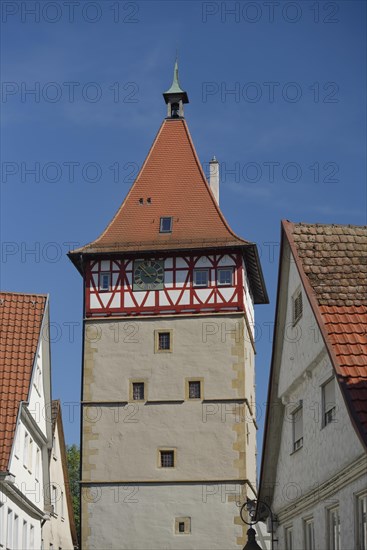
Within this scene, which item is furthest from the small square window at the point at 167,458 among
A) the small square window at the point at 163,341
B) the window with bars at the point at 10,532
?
the window with bars at the point at 10,532

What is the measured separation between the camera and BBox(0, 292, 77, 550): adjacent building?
21.3 metres

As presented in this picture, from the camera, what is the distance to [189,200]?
3906cm

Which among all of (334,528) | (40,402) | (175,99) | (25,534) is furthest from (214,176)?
(334,528)

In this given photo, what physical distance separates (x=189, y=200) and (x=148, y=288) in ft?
13.3

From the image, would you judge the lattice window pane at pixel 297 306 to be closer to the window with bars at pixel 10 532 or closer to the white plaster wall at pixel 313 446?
the white plaster wall at pixel 313 446

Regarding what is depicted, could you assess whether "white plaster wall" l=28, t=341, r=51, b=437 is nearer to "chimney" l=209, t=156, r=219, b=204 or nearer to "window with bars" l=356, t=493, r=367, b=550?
"window with bars" l=356, t=493, r=367, b=550

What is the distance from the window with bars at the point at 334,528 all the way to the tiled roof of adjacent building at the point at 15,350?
27.9 ft

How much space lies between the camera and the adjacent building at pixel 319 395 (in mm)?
12055

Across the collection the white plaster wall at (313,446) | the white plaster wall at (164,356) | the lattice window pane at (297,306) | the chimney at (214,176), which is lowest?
the white plaster wall at (313,446)

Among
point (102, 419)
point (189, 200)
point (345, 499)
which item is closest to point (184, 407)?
point (102, 419)

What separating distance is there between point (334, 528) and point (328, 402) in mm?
1429

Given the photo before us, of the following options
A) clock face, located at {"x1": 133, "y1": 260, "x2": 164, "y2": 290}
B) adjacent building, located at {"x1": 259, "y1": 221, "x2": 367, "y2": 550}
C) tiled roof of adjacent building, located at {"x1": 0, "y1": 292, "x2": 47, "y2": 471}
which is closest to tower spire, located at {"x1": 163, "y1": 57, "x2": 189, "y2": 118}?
clock face, located at {"x1": 133, "y1": 260, "x2": 164, "y2": 290}

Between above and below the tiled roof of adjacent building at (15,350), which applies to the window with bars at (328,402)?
below

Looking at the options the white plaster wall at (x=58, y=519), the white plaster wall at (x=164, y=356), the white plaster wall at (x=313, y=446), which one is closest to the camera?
the white plaster wall at (x=313, y=446)
